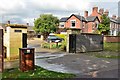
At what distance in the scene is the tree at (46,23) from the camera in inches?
1752

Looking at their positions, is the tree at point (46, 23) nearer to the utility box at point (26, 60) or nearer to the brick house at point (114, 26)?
the brick house at point (114, 26)

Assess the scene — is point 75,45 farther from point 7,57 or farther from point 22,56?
point 22,56

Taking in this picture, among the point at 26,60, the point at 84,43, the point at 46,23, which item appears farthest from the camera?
the point at 46,23

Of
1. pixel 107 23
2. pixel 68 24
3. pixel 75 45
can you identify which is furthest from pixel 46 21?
pixel 75 45

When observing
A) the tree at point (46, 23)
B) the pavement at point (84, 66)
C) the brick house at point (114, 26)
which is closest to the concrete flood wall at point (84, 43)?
the pavement at point (84, 66)

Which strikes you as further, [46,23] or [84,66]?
[46,23]

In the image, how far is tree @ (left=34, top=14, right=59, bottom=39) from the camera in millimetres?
44500

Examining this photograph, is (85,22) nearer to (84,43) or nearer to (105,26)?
(105,26)

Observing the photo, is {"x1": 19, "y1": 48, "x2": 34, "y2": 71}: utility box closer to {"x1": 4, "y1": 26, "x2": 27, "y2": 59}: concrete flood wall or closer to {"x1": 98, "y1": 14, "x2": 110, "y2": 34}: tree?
{"x1": 4, "y1": 26, "x2": 27, "y2": 59}: concrete flood wall

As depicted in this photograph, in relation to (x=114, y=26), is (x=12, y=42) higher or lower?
lower

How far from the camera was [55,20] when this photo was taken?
45.8 meters

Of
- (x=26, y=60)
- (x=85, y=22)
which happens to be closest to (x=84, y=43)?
(x=26, y=60)

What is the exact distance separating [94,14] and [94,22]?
333 centimetres

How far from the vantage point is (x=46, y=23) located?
146ft
